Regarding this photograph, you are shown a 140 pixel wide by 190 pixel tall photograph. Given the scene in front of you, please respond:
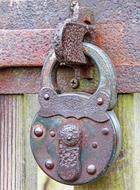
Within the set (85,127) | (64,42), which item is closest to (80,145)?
(85,127)

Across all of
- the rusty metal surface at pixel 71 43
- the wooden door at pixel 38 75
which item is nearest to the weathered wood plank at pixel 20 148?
the wooden door at pixel 38 75

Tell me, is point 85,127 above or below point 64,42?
below

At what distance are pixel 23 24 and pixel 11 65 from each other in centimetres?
8

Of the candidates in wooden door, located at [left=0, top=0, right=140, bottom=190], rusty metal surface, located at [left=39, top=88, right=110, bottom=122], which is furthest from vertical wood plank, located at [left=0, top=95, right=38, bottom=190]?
rusty metal surface, located at [left=39, top=88, right=110, bottom=122]

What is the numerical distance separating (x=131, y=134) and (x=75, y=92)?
0.12 metres

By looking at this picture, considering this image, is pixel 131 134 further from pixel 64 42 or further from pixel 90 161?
pixel 64 42

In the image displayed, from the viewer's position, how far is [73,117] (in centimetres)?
97

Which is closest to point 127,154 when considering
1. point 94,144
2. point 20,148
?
point 94,144

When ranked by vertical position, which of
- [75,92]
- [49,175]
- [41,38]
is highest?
[41,38]

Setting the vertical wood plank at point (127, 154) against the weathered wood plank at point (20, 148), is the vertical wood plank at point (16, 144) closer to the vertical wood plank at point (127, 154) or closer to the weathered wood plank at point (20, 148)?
the weathered wood plank at point (20, 148)

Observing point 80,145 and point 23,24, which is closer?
point 80,145

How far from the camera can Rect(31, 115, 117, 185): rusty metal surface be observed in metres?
0.94

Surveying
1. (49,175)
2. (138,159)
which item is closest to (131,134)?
(138,159)

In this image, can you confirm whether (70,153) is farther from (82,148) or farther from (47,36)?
(47,36)
